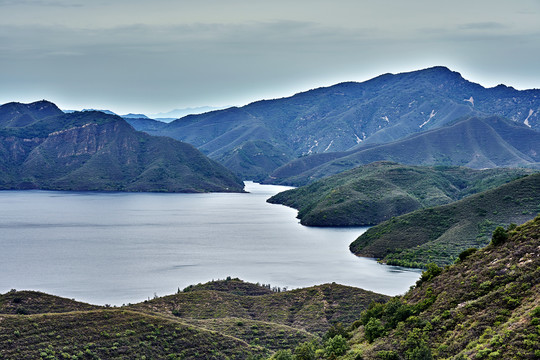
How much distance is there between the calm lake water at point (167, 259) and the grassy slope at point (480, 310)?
49222mm

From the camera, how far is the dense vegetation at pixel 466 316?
132 ft

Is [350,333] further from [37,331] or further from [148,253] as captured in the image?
[148,253]

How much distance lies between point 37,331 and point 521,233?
4429cm

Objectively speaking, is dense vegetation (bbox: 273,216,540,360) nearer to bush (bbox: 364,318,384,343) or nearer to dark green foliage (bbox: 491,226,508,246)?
bush (bbox: 364,318,384,343)

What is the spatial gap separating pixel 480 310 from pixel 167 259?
97.8 m

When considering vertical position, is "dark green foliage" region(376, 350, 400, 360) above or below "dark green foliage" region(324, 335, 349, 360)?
above

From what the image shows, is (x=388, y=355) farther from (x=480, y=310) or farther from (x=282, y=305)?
(x=282, y=305)

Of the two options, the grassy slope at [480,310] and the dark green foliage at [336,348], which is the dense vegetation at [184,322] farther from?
the grassy slope at [480,310]

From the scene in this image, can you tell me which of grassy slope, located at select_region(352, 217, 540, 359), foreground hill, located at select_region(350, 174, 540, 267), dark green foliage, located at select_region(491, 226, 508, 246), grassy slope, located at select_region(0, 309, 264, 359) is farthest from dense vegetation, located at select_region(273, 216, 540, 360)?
foreground hill, located at select_region(350, 174, 540, 267)

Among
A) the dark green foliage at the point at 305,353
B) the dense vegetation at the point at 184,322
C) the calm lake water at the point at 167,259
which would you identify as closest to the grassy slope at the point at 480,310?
the dark green foliage at the point at 305,353

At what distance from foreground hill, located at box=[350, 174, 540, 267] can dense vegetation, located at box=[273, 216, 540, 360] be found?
2959 inches

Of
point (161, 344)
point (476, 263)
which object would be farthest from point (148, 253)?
point (476, 263)

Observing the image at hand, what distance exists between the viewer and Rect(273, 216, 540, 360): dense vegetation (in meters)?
40.4

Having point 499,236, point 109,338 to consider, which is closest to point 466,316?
point 499,236
